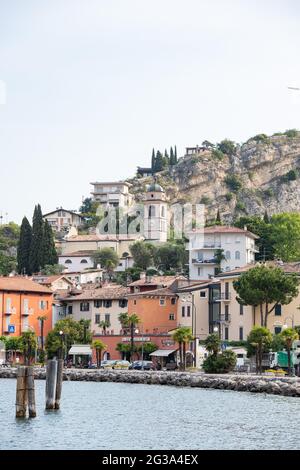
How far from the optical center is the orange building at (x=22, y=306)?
13629 centimetres

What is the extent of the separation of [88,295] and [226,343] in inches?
1121

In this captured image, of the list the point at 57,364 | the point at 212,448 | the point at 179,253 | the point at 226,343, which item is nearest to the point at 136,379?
the point at 226,343

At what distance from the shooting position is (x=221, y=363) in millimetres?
97688

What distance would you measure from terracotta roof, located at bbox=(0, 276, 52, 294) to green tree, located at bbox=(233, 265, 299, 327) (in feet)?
104

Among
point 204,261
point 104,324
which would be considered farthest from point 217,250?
point 104,324

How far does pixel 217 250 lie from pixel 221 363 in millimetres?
70224

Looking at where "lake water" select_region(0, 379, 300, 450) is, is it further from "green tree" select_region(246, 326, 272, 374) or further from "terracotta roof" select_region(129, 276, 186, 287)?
"terracotta roof" select_region(129, 276, 186, 287)

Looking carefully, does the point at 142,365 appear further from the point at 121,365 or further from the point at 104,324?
the point at 104,324

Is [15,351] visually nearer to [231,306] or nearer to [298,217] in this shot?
[231,306]

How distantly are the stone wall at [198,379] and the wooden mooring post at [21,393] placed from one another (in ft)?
80.7

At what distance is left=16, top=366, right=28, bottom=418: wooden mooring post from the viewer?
172 ft

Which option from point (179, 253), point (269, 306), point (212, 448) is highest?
point (179, 253)

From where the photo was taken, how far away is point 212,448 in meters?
45.9

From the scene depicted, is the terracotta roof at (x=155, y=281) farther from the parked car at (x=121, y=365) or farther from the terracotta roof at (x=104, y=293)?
the parked car at (x=121, y=365)
